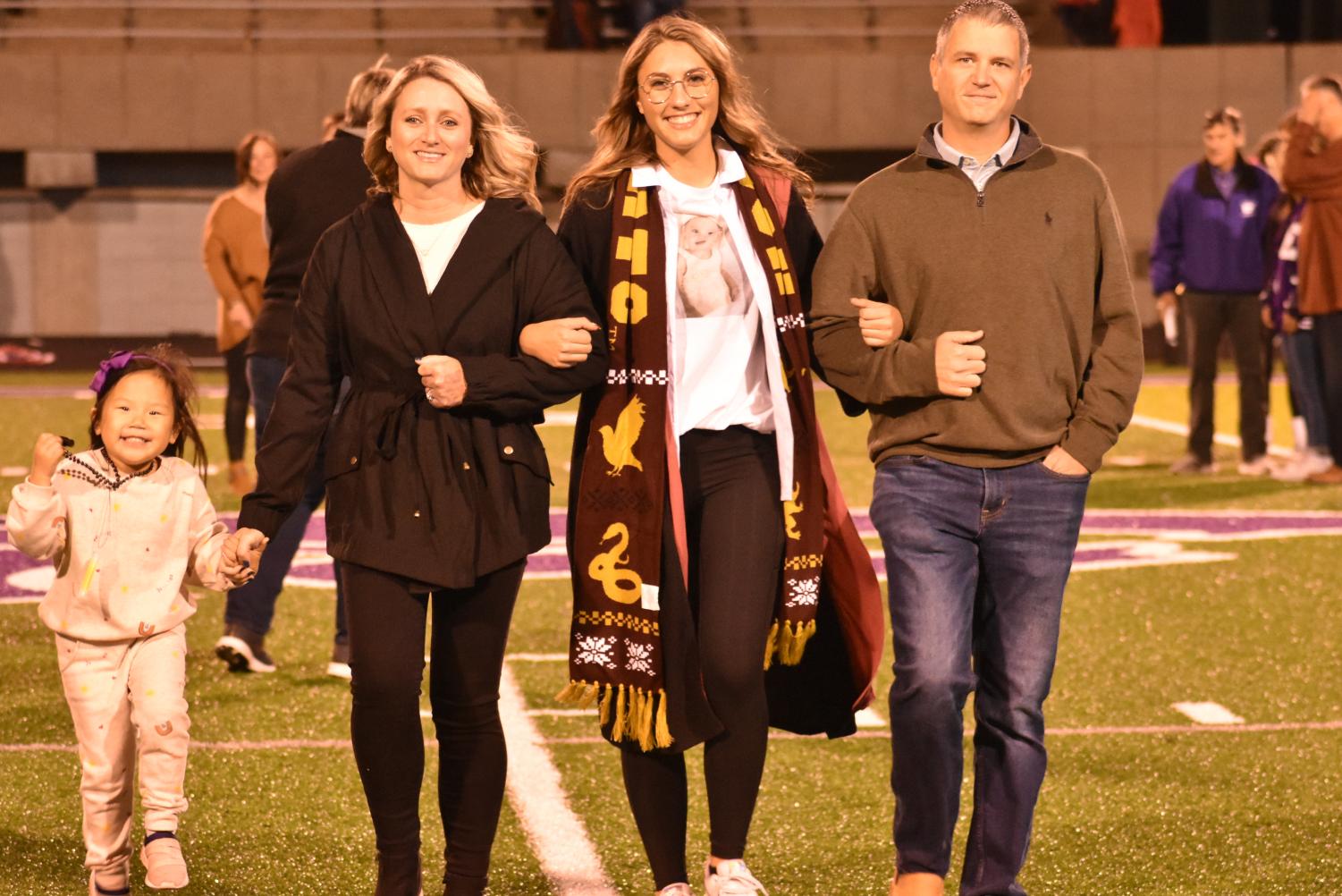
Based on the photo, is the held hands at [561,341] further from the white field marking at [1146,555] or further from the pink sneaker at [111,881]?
the white field marking at [1146,555]

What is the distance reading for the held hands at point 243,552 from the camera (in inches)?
183

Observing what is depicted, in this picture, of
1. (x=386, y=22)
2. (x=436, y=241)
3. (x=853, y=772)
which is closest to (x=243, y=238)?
A: (x=853, y=772)

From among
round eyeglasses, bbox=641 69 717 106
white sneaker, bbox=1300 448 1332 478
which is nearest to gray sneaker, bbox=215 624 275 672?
round eyeglasses, bbox=641 69 717 106

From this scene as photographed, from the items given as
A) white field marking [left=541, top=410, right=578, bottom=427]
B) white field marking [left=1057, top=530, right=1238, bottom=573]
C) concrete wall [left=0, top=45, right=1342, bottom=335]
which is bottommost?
white field marking [left=541, top=410, right=578, bottom=427]

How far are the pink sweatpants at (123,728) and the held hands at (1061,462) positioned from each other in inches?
79.2

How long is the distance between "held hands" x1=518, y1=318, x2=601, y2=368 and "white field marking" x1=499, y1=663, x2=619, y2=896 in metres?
1.31

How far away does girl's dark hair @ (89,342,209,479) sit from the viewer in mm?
5035

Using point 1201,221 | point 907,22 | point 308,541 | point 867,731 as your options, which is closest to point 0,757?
point 867,731

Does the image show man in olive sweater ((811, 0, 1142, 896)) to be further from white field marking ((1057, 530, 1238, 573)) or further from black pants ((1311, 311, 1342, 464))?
black pants ((1311, 311, 1342, 464))

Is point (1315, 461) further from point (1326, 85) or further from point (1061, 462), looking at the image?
point (1061, 462)

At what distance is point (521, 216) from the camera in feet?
15.7

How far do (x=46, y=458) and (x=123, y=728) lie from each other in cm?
66

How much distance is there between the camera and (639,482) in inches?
185

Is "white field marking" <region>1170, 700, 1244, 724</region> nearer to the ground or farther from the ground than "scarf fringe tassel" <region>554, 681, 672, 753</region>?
nearer to the ground
